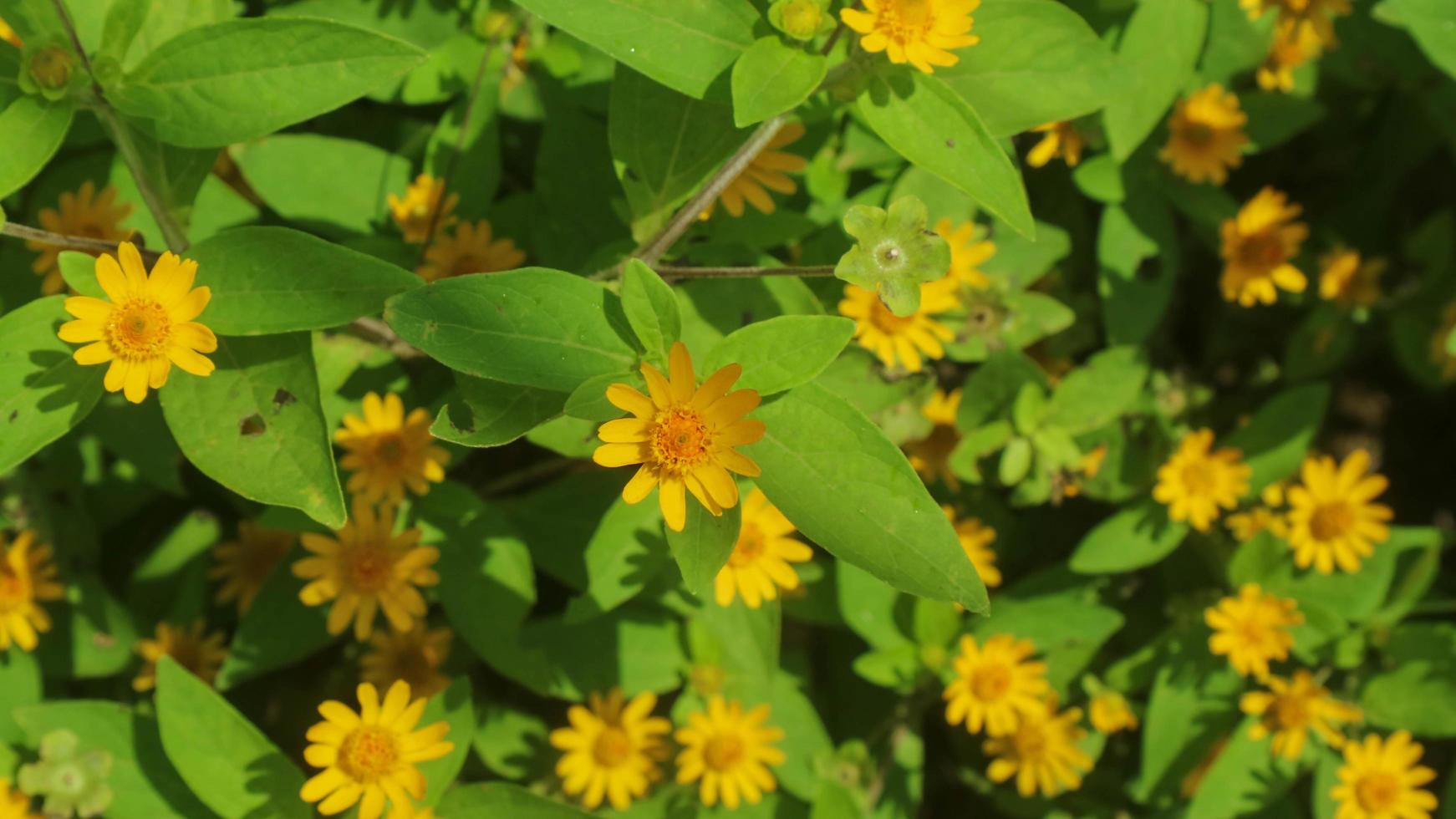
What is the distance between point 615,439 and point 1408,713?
7.12 feet

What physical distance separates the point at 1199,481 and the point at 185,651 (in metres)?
2.27

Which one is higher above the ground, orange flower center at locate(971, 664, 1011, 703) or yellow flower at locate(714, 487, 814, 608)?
yellow flower at locate(714, 487, 814, 608)

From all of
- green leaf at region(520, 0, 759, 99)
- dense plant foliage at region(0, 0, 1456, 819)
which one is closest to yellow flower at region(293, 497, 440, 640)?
dense plant foliage at region(0, 0, 1456, 819)

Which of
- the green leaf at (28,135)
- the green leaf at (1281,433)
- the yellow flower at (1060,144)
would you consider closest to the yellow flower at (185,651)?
the green leaf at (28,135)

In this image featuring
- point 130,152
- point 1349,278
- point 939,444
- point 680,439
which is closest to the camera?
point 680,439

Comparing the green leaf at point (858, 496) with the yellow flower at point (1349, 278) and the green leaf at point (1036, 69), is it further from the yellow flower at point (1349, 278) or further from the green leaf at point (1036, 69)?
the yellow flower at point (1349, 278)

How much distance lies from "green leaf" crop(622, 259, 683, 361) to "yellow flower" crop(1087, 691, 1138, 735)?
1604 mm

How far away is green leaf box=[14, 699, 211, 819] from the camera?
83.5 inches

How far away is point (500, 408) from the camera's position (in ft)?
5.26

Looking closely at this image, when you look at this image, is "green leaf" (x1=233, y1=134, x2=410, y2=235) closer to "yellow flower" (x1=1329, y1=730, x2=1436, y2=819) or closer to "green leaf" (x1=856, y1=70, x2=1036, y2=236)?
"green leaf" (x1=856, y1=70, x2=1036, y2=236)

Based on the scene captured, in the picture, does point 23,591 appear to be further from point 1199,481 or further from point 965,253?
point 1199,481

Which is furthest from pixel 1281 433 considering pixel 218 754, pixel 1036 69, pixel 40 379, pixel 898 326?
pixel 40 379

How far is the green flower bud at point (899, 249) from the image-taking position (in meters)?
1.58

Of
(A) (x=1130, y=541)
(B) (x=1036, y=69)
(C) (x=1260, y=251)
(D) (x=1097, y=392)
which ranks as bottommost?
(A) (x=1130, y=541)
